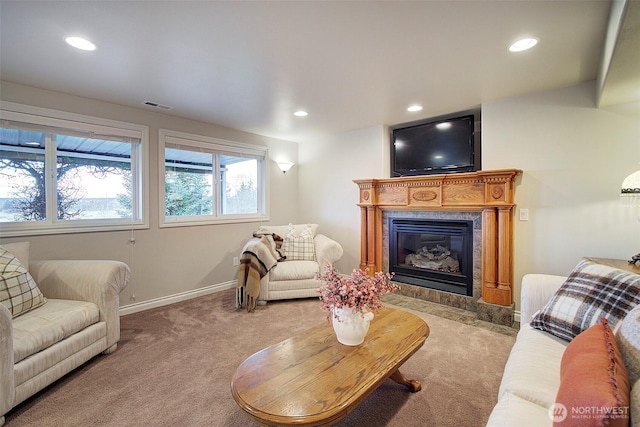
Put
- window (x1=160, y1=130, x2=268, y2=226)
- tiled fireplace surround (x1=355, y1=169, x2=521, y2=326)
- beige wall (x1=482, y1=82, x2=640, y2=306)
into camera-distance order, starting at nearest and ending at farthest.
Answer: beige wall (x1=482, y1=82, x2=640, y2=306)
tiled fireplace surround (x1=355, y1=169, x2=521, y2=326)
window (x1=160, y1=130, x2=268, y2=226)

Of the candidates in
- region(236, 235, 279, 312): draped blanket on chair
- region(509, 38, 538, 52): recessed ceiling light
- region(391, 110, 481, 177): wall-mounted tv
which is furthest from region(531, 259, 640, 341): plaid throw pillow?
region(236, 235, 279, 312): draped blanket on chair

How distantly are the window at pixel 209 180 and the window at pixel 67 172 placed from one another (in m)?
0.33

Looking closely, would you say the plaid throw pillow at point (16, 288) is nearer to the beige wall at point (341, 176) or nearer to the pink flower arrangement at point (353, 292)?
the pink flower arrangement at point (353, 292)

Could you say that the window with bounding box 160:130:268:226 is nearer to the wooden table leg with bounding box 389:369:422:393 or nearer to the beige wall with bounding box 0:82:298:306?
the beige wall with bounding box 0:82:298:306

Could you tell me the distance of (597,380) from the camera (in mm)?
818

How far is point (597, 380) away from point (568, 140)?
2782 mm

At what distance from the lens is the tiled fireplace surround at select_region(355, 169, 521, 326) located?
3.05m

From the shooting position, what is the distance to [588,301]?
1.53 metres

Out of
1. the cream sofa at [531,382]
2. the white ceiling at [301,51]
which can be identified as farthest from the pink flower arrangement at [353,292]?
the white ceiling at [301,51]

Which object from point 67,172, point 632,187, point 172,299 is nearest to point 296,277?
point 172,299

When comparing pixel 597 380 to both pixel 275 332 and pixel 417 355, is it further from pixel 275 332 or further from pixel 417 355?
pixel 275 332

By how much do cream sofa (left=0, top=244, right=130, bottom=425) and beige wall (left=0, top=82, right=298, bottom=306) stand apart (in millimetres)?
654

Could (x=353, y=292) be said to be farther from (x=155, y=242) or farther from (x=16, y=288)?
(x=155, y=242)

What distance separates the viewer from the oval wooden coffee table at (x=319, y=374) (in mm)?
1174
